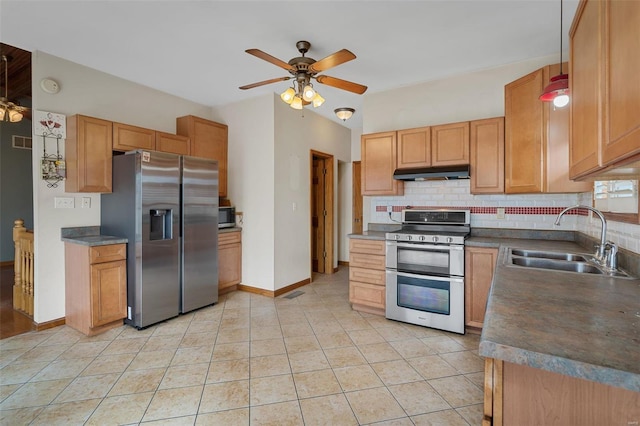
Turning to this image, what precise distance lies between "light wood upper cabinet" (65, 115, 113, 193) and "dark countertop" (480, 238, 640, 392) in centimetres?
365

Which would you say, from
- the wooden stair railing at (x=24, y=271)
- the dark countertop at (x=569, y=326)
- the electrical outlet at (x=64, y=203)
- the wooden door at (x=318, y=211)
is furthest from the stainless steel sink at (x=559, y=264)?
the wooden stair railing at (x=24, y=271)

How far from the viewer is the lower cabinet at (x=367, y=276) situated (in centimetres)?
334

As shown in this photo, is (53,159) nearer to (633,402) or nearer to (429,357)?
(429,357)

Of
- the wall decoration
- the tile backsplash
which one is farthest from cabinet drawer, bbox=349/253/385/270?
the wall decoration

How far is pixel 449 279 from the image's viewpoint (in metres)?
2.93

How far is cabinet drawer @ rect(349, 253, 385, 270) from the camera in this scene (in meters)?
3.35

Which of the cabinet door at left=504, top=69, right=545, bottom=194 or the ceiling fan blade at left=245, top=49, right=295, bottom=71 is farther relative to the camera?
the cabinet door at left=504, top=69, right=545, bottom=194

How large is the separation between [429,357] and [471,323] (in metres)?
0.68

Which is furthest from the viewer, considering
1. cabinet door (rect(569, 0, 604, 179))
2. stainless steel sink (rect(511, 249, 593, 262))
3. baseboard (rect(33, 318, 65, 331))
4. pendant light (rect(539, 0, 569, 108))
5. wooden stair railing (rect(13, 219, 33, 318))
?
wooden stair railing (rect(13, 219, 33, 318))

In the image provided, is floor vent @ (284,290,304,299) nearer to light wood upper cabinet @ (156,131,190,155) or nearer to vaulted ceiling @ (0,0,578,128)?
light wood upper cabinet @ (156,131,190,155)

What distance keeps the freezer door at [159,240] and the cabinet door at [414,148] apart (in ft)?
8.24

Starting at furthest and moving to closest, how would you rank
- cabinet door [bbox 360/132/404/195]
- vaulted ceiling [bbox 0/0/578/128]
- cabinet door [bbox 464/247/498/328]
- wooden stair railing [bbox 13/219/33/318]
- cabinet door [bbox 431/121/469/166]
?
cabinet door [bbox 360/132/404/195] → wooden stair railing [bbox 13/219/33/318] → cabinet door [bbox 431/121/469/166] → cabinet door [bbox 464/247/498/328] → vaulted ceiling [bbox 0/0/578/128]

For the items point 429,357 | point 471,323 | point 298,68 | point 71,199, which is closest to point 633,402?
point 429,357

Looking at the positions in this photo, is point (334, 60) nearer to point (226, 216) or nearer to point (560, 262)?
point (560, 262)
